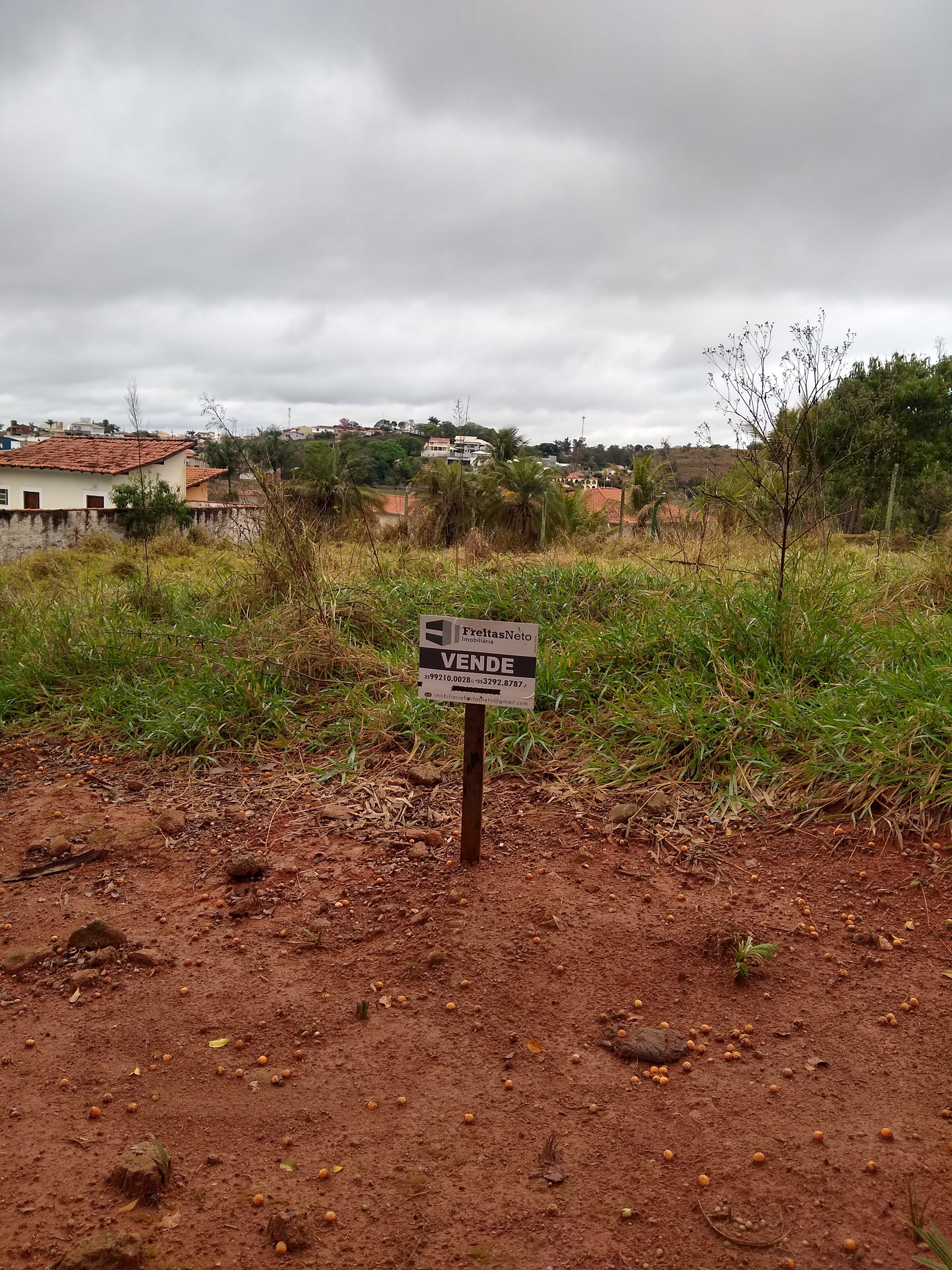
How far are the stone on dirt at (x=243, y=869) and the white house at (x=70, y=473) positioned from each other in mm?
26469

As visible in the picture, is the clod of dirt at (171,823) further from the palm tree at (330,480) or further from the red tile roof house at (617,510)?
the palm tree at (330,480)

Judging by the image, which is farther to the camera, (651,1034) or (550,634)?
(550,634)

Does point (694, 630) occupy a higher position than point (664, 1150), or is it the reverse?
point (694, 630)

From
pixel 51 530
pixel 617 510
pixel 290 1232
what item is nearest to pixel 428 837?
pixel 290 1232

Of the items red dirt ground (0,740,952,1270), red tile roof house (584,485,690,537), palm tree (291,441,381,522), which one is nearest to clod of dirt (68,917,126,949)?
red dirt ground (0,740,952,1270)

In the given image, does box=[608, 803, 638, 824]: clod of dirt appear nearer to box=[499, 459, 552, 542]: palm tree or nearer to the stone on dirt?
the stone on dirt

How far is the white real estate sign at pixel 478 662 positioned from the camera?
302 cm

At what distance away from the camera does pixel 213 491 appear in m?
38.2

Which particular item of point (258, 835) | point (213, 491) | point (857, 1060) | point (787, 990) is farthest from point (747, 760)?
→ point (213, 491)

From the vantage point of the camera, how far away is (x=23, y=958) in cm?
274

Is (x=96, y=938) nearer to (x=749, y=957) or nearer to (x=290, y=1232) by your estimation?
(x=290, y=1232)

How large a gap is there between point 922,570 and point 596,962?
4.43 m

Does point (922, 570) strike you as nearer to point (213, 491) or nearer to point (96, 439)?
point (96, 439)

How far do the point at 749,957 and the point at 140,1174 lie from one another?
1.71 metres
